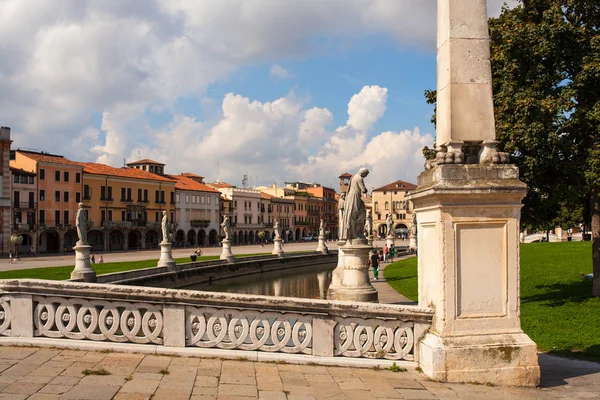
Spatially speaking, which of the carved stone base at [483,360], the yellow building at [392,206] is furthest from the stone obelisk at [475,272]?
the yellow building at [392,206]

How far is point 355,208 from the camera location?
16.3 meters

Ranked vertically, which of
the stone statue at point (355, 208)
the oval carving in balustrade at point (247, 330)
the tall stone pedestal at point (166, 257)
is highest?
the stone statue at point (355, 208)

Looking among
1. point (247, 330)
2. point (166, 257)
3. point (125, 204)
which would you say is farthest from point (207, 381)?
point (125, 204)

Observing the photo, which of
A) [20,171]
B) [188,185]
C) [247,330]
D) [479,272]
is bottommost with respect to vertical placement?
[247,330]

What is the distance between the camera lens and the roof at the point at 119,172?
72125 mm

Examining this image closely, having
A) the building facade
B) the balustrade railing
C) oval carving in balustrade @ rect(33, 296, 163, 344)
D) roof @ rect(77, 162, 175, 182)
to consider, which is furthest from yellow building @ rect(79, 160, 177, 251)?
the balustrade railing

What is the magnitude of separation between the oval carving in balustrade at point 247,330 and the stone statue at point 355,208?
9706 millimetres

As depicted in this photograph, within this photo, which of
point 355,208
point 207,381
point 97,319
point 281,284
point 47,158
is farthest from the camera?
point 47,158

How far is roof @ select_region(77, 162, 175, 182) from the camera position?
7212 centimetres

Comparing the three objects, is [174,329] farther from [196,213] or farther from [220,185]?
[220,185]

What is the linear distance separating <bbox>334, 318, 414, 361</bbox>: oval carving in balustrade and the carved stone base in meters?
0.32

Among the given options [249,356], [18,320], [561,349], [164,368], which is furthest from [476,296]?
[18,320]

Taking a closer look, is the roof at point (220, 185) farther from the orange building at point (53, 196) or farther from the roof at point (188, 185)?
the orange building at point (53, 196)

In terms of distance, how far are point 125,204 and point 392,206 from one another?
80.7 m
